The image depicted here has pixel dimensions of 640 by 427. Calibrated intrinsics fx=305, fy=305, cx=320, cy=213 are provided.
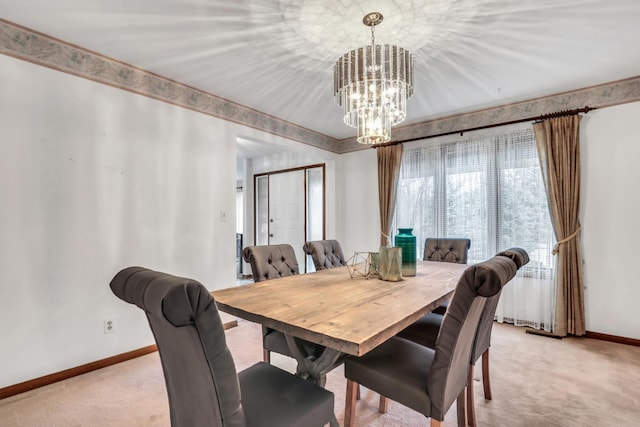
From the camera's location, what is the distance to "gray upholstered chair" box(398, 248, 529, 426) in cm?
160

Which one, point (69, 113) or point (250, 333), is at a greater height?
point (69, 113)

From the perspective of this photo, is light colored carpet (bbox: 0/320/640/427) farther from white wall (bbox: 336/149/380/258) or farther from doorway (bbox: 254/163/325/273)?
doorway (bbox: 254/163/325/273)

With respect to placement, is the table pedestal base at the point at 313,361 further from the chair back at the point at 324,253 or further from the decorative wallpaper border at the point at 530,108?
the decorative wallpaper border at the point at 530,108

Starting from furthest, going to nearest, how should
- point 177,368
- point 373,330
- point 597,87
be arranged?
point 597,87 < point 373,330 < point 177,368

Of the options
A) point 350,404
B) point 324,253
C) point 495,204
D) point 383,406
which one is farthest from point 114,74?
point 495,204

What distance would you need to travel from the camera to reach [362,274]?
2.11m

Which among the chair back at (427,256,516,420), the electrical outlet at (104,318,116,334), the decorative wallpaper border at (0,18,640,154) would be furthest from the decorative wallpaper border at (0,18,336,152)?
the chair back at (427,256,516,420)

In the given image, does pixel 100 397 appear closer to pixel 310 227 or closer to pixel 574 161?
pixel 310 227

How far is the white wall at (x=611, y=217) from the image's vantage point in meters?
2.83

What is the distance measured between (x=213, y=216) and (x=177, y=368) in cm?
235

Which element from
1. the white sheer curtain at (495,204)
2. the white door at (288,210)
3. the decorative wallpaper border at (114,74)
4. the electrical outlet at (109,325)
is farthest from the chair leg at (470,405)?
the white door at (288,210)

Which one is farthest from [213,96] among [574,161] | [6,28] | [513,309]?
[513,309]

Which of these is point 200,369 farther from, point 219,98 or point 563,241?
point 563,241

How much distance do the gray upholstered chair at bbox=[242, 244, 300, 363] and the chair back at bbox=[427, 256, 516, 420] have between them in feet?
3.14
